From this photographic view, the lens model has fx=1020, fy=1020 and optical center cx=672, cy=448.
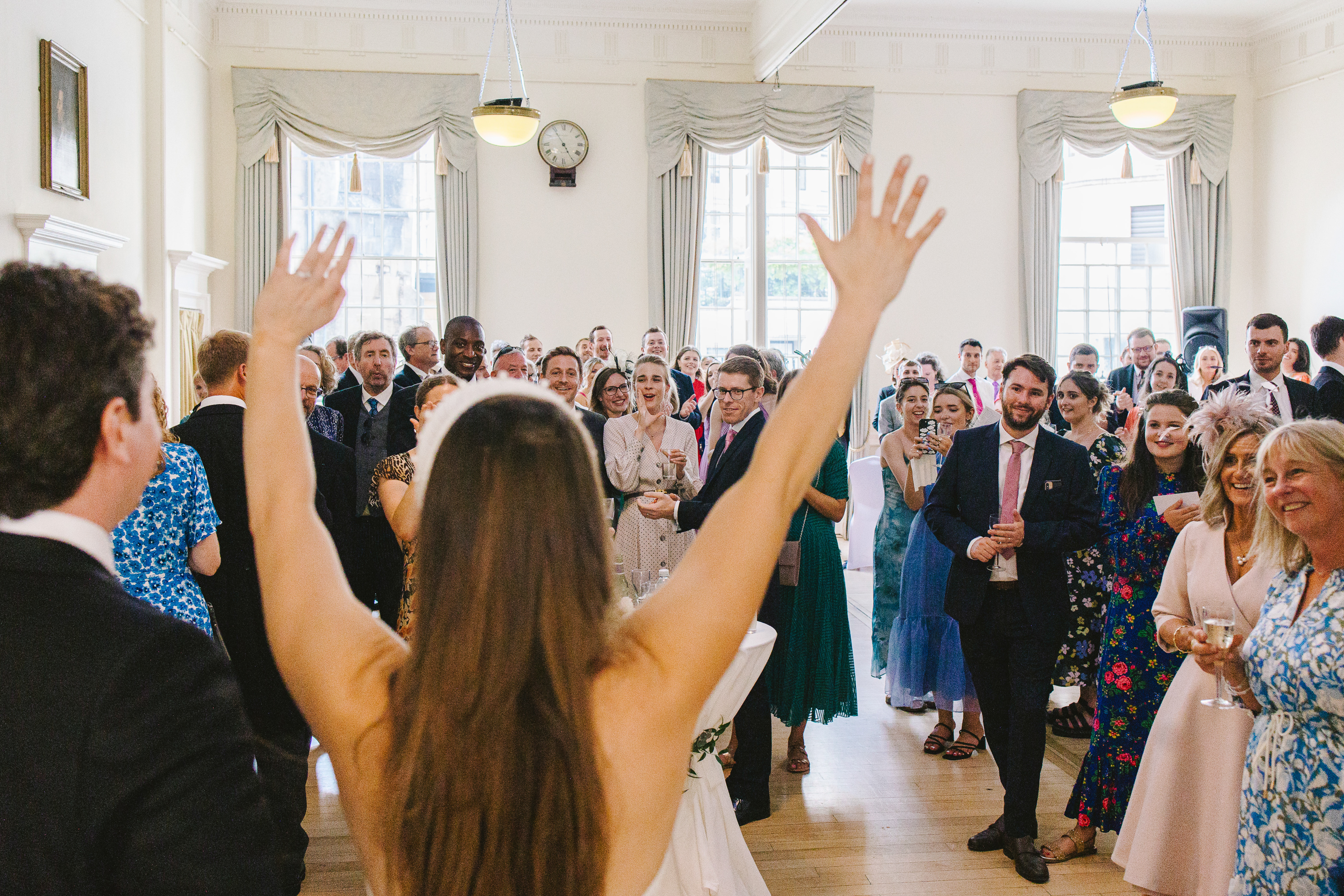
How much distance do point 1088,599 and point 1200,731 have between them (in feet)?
5.93

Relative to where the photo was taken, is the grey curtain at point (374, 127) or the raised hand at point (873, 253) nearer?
the raised hand at point (873, 253)

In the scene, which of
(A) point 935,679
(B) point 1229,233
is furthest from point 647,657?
(B) point 1229,233

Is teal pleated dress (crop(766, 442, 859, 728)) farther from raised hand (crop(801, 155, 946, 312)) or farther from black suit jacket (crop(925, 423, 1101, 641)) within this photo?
raised hand (crop(801, 155, 946, 312))

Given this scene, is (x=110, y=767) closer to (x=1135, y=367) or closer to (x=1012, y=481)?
(x=1012, y=481)

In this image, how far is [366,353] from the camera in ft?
17.3

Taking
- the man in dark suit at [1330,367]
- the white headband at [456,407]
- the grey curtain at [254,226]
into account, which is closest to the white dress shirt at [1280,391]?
the man in dark suit at [1330,367]

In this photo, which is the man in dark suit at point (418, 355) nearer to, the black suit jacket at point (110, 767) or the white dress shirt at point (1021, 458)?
the white dress shirt at point (1021, 458)

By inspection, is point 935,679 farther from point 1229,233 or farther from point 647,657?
point 1229,233

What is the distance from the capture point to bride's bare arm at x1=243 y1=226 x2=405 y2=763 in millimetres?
974

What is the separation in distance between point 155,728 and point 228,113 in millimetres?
10547

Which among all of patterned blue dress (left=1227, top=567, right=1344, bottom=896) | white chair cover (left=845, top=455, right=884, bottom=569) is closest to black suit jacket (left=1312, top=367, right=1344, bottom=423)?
white chair cover (left=845, top=455, right=884, bottom=569)

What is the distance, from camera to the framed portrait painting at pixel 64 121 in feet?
21.7

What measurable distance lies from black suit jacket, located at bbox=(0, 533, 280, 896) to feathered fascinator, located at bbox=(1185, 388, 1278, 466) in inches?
116

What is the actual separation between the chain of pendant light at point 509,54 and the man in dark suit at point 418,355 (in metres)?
5.69
